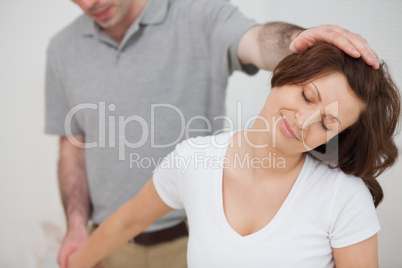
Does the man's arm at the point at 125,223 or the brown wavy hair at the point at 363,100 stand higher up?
the brown wavy hair at the point at 363,100

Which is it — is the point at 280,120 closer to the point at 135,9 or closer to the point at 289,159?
the point at 289,159

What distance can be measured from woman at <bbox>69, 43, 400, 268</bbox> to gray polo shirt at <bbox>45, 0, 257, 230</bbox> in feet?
0.87

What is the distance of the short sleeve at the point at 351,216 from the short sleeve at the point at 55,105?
0.85m

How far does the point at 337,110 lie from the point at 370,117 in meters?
0.07

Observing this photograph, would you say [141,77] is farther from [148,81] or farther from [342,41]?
[342,41]

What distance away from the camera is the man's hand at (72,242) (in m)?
1.17

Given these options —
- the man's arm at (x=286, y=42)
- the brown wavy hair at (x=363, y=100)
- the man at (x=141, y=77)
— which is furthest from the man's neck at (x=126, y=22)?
the brown wavy hair at (x=363, y=100)

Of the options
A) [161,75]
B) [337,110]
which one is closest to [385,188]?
[337,110]

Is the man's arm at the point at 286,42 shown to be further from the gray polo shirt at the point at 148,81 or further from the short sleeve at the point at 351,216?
the short sleeve at the point at 351,216

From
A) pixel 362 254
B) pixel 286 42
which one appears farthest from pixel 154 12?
pixel 362 254

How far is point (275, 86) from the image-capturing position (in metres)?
0.68

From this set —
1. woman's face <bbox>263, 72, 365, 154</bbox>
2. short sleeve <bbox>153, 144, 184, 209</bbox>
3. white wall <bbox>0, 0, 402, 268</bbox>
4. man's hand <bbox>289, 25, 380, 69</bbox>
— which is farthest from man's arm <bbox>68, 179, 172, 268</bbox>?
white wall <bbox>0, 0, 402, 268</bbox>

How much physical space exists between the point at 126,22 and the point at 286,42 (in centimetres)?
50

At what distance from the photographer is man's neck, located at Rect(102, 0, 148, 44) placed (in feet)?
3.55
